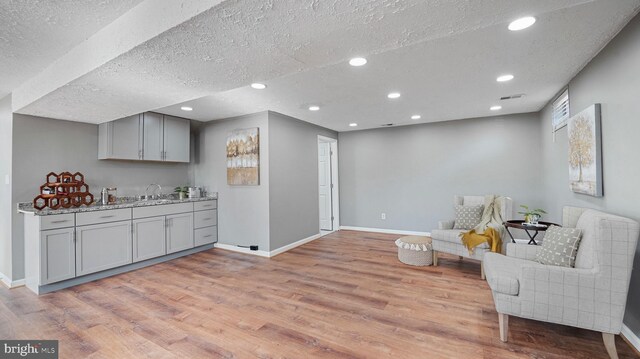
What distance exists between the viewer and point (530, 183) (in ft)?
14.9

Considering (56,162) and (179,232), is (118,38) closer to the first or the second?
(56,162)

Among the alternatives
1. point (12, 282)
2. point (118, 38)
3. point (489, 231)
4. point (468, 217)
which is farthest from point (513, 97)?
point (12, 282)

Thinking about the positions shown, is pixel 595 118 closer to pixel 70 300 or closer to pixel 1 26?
pixel 1 26

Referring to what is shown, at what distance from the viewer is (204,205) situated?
4.56 m

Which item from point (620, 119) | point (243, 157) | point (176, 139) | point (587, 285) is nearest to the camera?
point (587, 285)

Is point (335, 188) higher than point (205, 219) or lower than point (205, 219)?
higher

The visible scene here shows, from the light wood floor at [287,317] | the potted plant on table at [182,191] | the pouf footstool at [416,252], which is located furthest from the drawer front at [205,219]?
the pouf footstool at [416,252]

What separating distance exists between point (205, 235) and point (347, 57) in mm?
3886

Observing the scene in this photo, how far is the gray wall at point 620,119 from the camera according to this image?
185 cm

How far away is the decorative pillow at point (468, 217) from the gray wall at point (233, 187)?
113 inches

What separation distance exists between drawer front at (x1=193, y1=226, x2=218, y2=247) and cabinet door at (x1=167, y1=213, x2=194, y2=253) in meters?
0.10

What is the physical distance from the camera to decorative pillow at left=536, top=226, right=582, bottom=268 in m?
2.01

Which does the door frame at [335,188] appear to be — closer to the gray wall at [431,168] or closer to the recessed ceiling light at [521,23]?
the gray wall at [431,168]

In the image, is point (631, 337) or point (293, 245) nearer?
point (631, 337)
